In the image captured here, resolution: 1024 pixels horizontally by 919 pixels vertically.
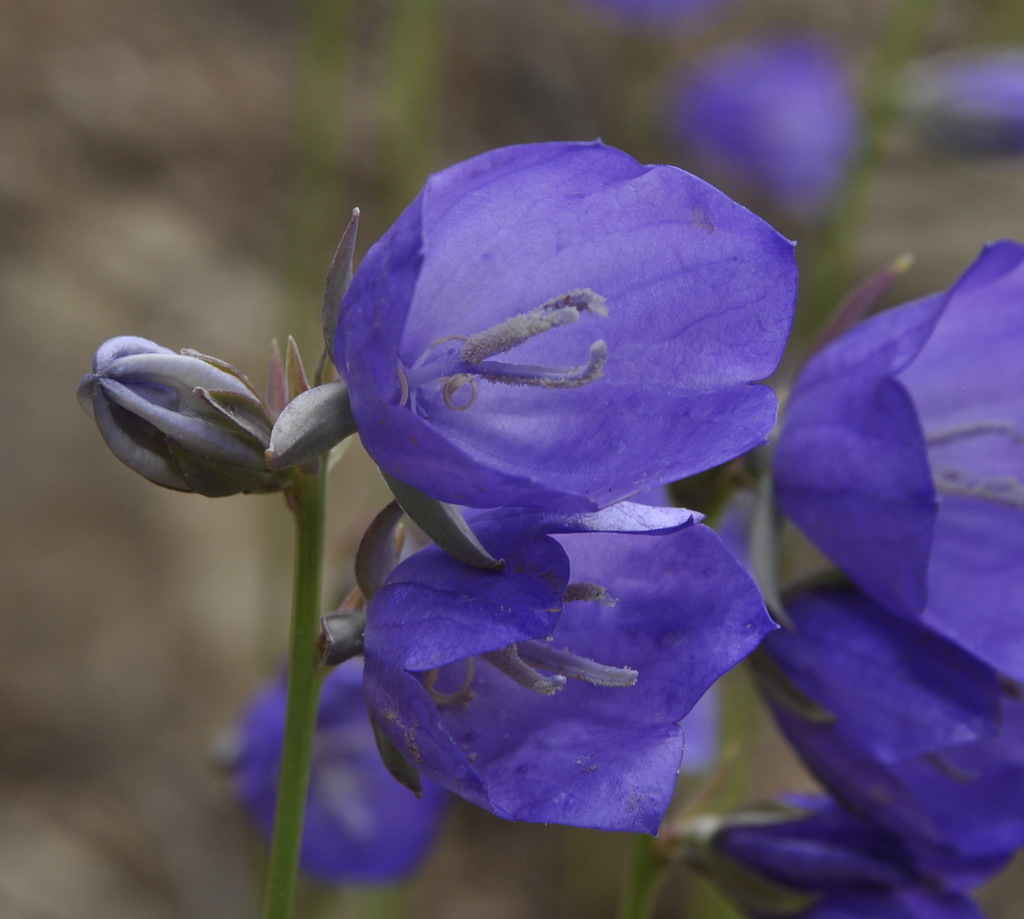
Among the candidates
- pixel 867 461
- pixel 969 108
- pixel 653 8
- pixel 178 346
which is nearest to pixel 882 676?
pixel 867 461

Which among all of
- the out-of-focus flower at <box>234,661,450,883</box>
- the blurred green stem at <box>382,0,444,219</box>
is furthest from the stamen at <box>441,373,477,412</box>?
the blurred green stem at <box>382,0,444,219</box>

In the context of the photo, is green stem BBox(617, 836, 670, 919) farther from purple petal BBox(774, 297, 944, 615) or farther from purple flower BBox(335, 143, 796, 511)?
purple flower BBox(335, 143, 796, 511)

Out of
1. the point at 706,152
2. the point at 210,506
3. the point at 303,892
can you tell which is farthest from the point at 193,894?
the point at 706,152

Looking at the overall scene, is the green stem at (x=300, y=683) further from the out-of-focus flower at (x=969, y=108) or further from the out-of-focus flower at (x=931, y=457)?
the out-of-focus flower at (x=969, y=108)

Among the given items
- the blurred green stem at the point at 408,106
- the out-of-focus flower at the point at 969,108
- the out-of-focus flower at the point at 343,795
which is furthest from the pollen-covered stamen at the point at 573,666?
the out-of-focus flower at the point at 969,108

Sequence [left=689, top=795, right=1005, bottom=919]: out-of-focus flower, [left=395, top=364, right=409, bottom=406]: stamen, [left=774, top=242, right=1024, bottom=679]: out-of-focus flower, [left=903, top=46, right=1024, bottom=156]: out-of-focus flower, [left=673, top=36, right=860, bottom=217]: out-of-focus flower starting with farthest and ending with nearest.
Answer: [left=673, top=36, right=860, bottom=217]: out-of-focus flower, [left=903, top=46, right=1024, bottom=156]: out-of-focus flower, [left=689, top=795, right=1005, bottom=919]: out-of-focus flower, [left=774, top=242, right=1024, bottom=679]: out-of-focus flower, [left=395, top=364, right=409, bottom=406]: stamen
